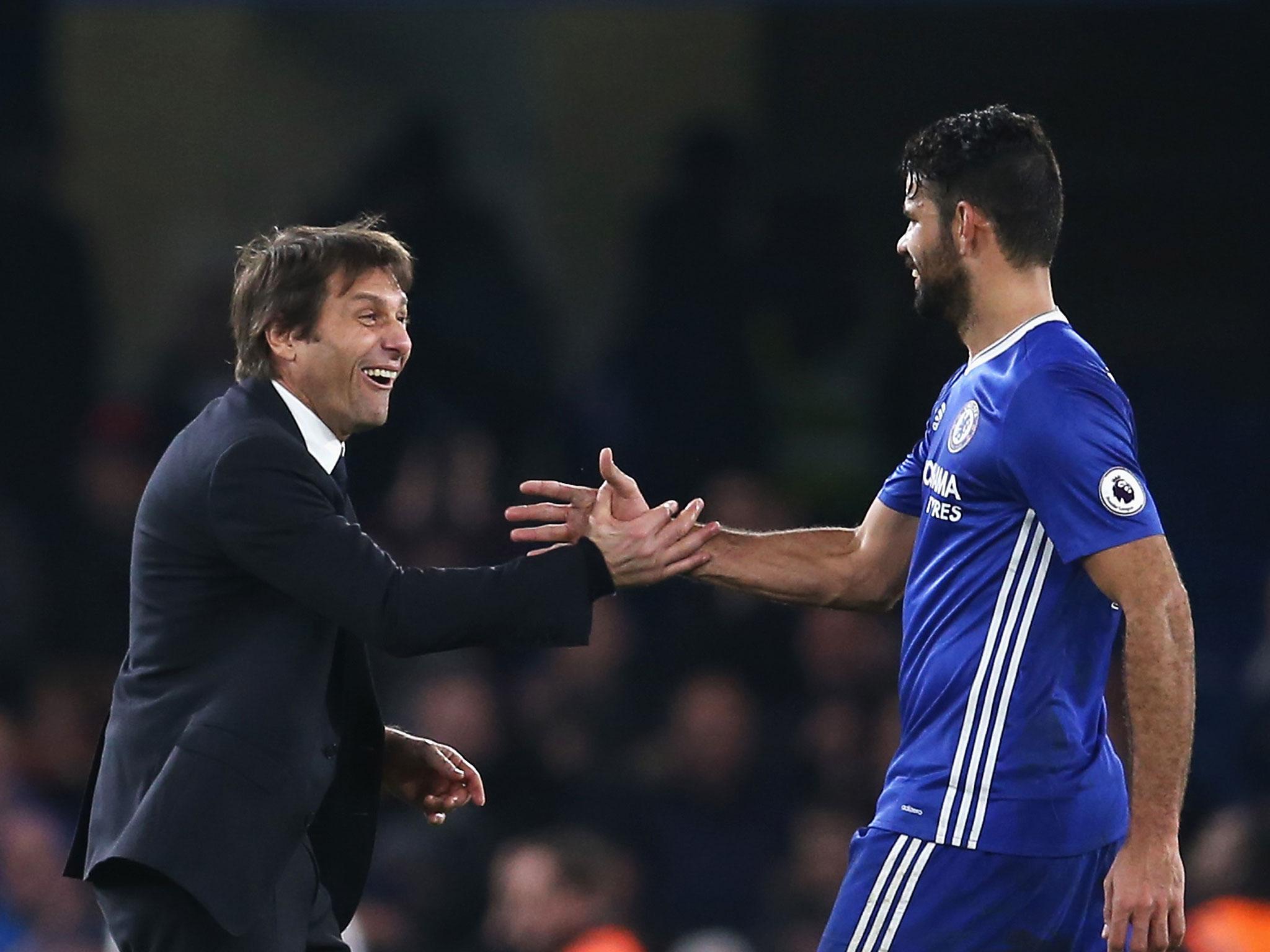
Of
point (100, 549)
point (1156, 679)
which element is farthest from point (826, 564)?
point (100, 549)

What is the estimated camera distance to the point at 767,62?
934cm

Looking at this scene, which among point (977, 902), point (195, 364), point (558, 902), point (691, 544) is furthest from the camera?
point (195, 364)

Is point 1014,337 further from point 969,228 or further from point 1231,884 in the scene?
point 1231,884

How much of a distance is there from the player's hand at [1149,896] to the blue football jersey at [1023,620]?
0.66 feet

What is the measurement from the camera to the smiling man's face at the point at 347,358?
3.49 m

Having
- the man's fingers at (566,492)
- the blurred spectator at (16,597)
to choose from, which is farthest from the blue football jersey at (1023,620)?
the blurred spectator at (16,597)

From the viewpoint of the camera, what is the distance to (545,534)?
383cm

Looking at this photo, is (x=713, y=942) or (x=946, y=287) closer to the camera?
(x=946, y=287)

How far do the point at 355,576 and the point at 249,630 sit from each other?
0.21m

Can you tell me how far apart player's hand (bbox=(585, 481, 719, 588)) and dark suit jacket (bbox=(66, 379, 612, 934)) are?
0.15 m

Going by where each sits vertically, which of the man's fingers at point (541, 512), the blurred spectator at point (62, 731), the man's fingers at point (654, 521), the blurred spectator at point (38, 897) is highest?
the man's fingers at point (654, 521)

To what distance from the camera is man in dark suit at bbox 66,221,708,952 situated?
3.24 meters

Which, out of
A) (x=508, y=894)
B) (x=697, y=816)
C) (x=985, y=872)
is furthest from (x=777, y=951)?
(x=985, y=872)

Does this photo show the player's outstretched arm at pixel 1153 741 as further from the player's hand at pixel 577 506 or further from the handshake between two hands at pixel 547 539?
the player's hand at pixel 577 506
